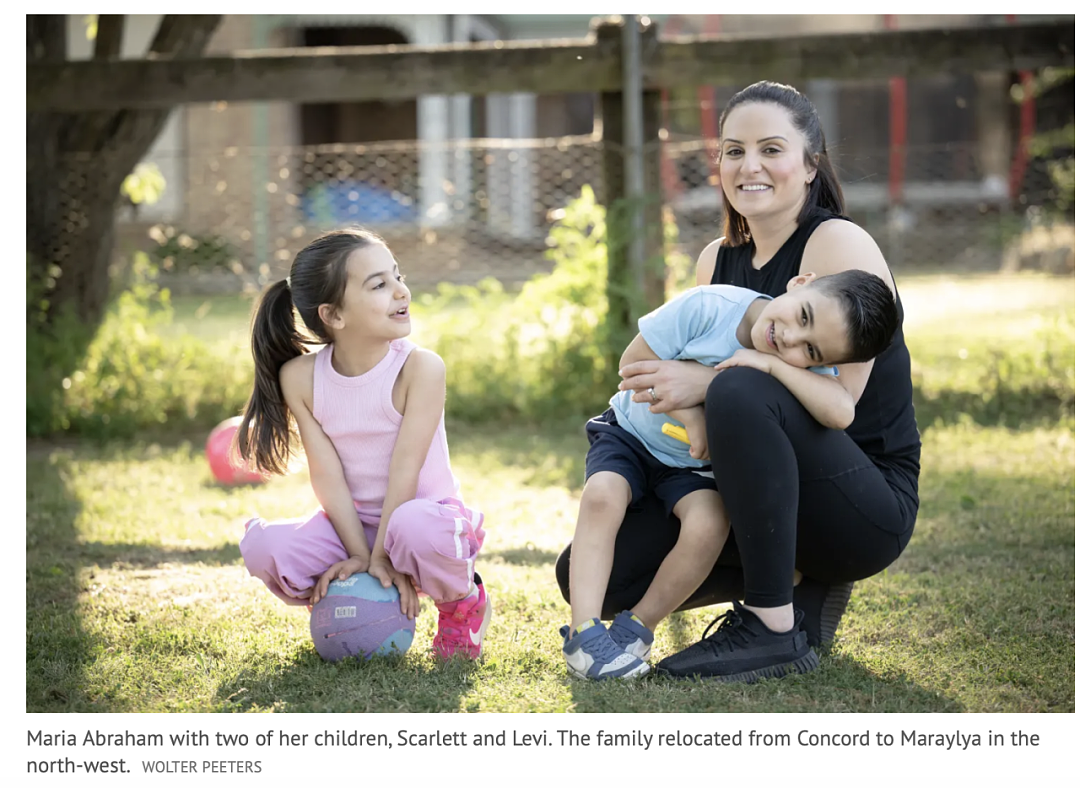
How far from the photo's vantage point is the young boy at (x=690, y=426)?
2.34 metres

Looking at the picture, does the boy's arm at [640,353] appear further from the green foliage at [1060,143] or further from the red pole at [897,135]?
the red pole at [897,135]

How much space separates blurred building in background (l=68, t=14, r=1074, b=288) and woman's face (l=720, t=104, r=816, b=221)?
532 cm

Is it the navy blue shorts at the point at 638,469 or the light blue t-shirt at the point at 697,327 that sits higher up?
the light blue t-shirt at the point at 697,327

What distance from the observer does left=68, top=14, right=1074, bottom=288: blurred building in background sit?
963cm

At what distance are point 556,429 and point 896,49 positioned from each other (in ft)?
7.74

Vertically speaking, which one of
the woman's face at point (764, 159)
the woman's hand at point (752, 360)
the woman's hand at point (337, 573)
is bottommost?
the woman's hand at point (337, 573)

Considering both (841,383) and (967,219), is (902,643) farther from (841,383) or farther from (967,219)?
(967,219)

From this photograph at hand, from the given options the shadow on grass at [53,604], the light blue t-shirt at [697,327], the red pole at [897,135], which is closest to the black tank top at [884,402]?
the light blue t-shirt at [697,327]

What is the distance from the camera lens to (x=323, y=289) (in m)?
2.63

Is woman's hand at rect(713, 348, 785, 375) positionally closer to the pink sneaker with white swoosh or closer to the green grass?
the green grass

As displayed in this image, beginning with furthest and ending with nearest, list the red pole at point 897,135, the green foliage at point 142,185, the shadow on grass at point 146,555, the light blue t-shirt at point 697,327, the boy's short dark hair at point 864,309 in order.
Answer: the red pole at point 897,135 → the green foliage at point 142,185 → the shadow on grass at point 146,555 → the light blue t-shirt at point 697,327 → the boy's short dark hair at point 864,309

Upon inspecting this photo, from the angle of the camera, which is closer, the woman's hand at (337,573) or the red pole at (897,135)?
the woman's hand at (337,573)

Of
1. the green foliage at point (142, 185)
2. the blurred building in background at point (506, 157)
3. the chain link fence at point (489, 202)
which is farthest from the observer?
the blurred building in background at point (506, 157)
